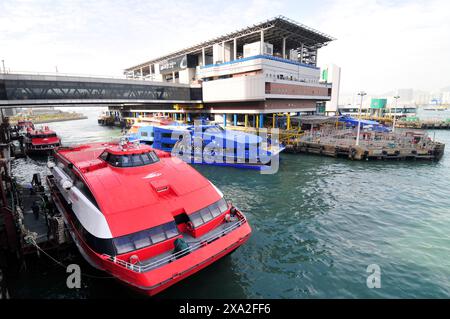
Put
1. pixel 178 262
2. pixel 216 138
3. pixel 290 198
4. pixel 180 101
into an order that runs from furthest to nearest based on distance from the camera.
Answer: pixel 180 101 < pixel 216 138 < pixel 290 198 < pixel 178 262

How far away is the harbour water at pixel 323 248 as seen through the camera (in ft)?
35.4

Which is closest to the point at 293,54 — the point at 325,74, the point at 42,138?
the point at 325,74

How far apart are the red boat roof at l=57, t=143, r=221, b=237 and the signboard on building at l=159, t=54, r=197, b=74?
212 feet

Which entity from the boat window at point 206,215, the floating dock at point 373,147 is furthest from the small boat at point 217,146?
the boat window at point 206,215

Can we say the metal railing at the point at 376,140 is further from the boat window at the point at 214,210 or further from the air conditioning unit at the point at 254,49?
the boat window at the point at 214,210

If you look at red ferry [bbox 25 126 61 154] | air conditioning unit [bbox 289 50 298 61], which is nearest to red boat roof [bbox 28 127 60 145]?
red ferry [bbox 25 126 61 154]

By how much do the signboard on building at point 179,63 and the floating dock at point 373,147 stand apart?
150ft

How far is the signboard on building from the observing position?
72.4 meters

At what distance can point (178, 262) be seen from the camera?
941 centimetres

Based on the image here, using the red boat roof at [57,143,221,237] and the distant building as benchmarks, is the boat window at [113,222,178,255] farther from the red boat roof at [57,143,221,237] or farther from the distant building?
the distant building
